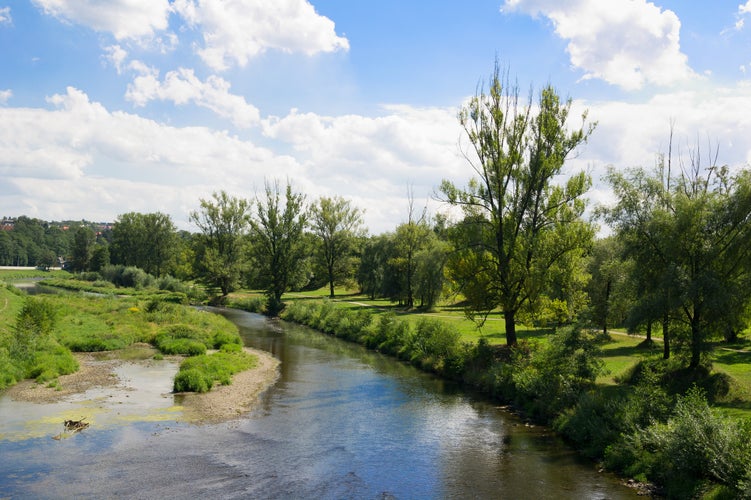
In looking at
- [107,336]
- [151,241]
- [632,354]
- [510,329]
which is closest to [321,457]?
[510,329]

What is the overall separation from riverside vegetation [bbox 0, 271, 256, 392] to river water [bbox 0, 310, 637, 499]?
291 inches

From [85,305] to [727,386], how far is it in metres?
57.5

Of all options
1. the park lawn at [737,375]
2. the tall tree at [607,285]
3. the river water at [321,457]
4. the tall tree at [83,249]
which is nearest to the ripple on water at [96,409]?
the river water at [321,457]

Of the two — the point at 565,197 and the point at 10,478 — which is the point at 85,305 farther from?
the point at 565,197

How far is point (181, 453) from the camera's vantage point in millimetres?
18969

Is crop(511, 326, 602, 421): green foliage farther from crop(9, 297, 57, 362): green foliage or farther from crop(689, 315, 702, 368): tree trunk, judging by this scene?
crop(9, 297, 57, 362): green foliage

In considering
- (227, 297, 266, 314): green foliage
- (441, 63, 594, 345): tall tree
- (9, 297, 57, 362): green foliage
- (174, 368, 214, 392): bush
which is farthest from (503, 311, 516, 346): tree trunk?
(227, 297, 266, 314): green foliage

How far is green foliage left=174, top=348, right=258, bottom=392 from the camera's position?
28000 millimetres

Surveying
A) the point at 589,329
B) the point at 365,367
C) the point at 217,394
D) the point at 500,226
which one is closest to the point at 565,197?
the point at 500,226

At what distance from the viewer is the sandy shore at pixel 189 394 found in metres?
24.6

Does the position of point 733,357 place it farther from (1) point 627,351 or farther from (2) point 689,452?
(2) point 689,452

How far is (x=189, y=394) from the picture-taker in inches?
1077

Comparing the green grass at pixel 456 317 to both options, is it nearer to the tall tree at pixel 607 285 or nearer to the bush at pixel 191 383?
the tall tree at pixel 607 285

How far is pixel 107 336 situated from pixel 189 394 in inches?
726
